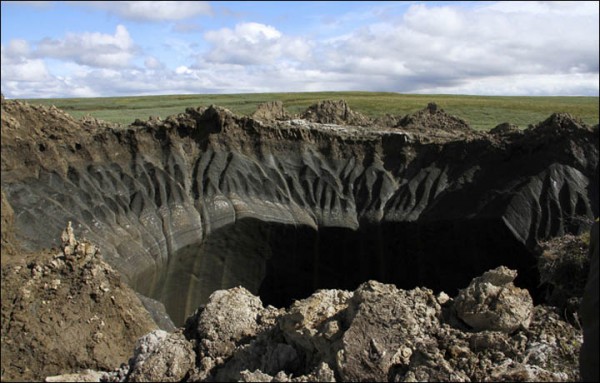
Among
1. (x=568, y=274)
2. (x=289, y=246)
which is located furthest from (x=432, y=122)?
(x=568, y=274)

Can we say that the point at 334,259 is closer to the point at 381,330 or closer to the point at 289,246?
the point at 289,246

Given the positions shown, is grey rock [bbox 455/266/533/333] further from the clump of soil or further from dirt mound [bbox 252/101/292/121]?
dirt mound [bbox 252/101/292/121]

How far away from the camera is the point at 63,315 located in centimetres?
1132

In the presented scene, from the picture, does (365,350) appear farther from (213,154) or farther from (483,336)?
(213,154)

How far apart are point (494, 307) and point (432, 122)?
95.7ft

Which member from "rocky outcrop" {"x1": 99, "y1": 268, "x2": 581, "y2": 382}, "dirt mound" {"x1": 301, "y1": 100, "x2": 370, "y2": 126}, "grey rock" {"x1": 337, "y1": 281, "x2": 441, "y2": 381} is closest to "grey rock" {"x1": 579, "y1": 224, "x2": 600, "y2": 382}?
"rocky outcrop" {"x1": 99, "y1": 268, "x2": 581, "y2": 382}

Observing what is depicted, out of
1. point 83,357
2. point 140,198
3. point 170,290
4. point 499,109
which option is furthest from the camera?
point 499,109

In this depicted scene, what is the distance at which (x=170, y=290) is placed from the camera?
21.3 meters

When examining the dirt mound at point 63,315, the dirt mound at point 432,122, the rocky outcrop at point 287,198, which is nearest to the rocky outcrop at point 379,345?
the dirt mound at point 63,315

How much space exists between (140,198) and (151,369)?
49.8ft

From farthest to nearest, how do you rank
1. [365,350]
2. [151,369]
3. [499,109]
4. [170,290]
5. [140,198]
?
[499,109] → [140,198] → [170,290] → [151,369] → [365,350]

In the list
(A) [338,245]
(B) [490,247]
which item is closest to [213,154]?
(A) [338,245]

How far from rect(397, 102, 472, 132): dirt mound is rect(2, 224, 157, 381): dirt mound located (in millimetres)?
25421

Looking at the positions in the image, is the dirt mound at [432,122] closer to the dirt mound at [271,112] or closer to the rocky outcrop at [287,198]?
the rocky outcrop at [287,198]
